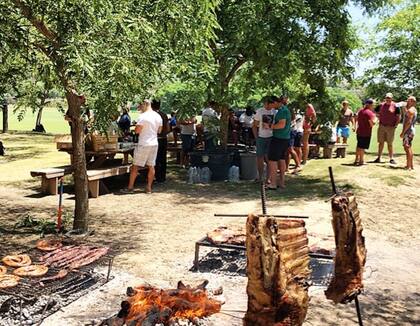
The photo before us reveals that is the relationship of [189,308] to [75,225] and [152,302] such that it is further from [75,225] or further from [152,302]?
[75,225]

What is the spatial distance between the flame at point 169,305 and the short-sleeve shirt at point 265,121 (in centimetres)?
684

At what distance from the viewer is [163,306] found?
174 inches

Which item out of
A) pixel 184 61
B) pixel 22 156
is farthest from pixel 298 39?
pixel 22 156

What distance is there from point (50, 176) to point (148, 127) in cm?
218

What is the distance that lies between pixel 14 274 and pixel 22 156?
41.9 feet

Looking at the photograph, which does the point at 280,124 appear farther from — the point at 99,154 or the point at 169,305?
the point at 169,305

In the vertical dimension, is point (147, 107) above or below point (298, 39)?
below

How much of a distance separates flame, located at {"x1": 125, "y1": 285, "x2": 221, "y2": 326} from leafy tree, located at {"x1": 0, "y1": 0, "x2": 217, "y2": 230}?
6.96 feet

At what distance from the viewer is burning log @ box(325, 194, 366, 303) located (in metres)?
3.86

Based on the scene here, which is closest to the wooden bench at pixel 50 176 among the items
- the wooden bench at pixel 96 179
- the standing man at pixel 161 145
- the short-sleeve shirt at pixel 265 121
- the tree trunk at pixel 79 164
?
the wooden bench at pixel 96 179

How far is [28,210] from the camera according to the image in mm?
9531

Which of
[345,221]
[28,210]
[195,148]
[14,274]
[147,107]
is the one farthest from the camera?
[195,148]

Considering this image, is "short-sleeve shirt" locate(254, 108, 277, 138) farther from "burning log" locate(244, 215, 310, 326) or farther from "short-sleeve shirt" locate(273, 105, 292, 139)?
"burning log" locate(244, 215, 310, 326)

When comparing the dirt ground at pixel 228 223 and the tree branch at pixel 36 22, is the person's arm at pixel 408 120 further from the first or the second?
the tree branch at pixel 36 22
